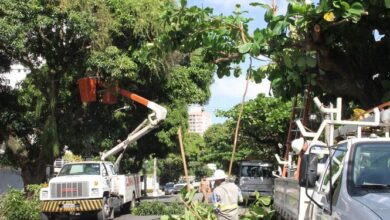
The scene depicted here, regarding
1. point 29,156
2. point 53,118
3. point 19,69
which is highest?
point 19,69

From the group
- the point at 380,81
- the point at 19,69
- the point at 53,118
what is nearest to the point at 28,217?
the point at 53,118

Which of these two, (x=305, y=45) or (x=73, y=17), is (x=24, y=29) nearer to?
(x=73, y=17)

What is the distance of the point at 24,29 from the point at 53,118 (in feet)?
13.0

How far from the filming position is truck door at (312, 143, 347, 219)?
18.5 feet

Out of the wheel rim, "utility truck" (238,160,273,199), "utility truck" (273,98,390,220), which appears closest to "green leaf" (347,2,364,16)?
"utility truck" (273,98,390,220)

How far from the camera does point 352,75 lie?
10312 millimetres

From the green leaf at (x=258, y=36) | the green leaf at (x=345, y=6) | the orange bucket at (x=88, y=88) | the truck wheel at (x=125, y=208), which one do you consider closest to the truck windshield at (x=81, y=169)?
the orange bucket at (x=88, y=88)

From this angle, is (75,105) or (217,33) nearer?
(217,33)

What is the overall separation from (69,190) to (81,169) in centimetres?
150

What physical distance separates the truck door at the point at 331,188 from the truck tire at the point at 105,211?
13268mm

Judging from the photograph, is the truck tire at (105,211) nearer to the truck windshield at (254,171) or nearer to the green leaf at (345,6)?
the truck windshield at (254,171)

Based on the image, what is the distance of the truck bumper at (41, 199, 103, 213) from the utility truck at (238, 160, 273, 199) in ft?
40.3

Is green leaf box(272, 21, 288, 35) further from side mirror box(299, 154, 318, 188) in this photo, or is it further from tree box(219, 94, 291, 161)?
tree box(219, 94, 291, 161)

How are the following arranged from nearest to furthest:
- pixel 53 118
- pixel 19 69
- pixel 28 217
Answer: pixel 28 217 < pixel 53 118 < pixel 19 69
